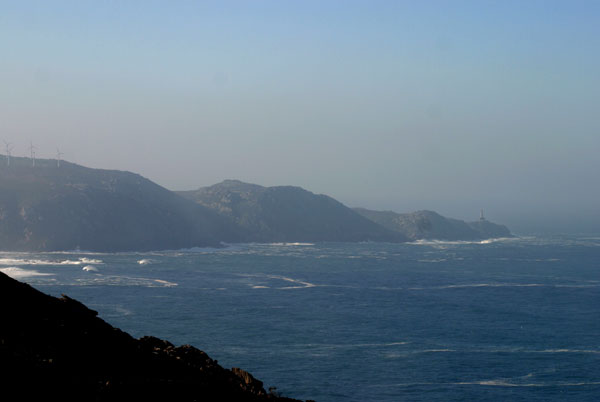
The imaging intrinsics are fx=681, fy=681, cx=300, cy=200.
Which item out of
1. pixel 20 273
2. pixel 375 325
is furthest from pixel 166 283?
pixel 375 325

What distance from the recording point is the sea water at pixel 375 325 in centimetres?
8281

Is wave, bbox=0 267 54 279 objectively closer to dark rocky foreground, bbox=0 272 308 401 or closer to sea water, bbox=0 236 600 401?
sea water, bbox=0 236 600 401

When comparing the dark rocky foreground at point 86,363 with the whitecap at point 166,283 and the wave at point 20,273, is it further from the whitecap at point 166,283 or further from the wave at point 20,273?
the wave at point 20,273

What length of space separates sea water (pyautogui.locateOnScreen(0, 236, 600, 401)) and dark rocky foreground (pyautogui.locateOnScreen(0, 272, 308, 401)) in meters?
38.7

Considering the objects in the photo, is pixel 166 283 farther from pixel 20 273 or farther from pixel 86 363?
pixel 86 363

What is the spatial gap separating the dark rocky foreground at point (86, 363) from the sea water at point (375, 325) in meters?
38.7

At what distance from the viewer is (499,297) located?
155 meters

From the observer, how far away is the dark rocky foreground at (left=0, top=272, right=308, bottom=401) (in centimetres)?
2875

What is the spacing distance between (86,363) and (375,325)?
91.0m

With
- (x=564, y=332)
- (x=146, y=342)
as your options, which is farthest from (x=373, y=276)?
(x=146, y=342)

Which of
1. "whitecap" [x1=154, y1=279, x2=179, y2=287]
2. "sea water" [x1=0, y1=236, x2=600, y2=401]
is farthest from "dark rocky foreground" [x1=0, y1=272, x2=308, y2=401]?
"whitecap" [x1=154, y1=279, x2=179, y2=287]

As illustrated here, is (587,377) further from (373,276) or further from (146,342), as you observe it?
(373,276)

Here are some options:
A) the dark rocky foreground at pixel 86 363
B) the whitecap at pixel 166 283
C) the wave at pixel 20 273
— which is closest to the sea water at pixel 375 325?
the whitecap at pixel 166 283

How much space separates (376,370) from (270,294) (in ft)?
231
